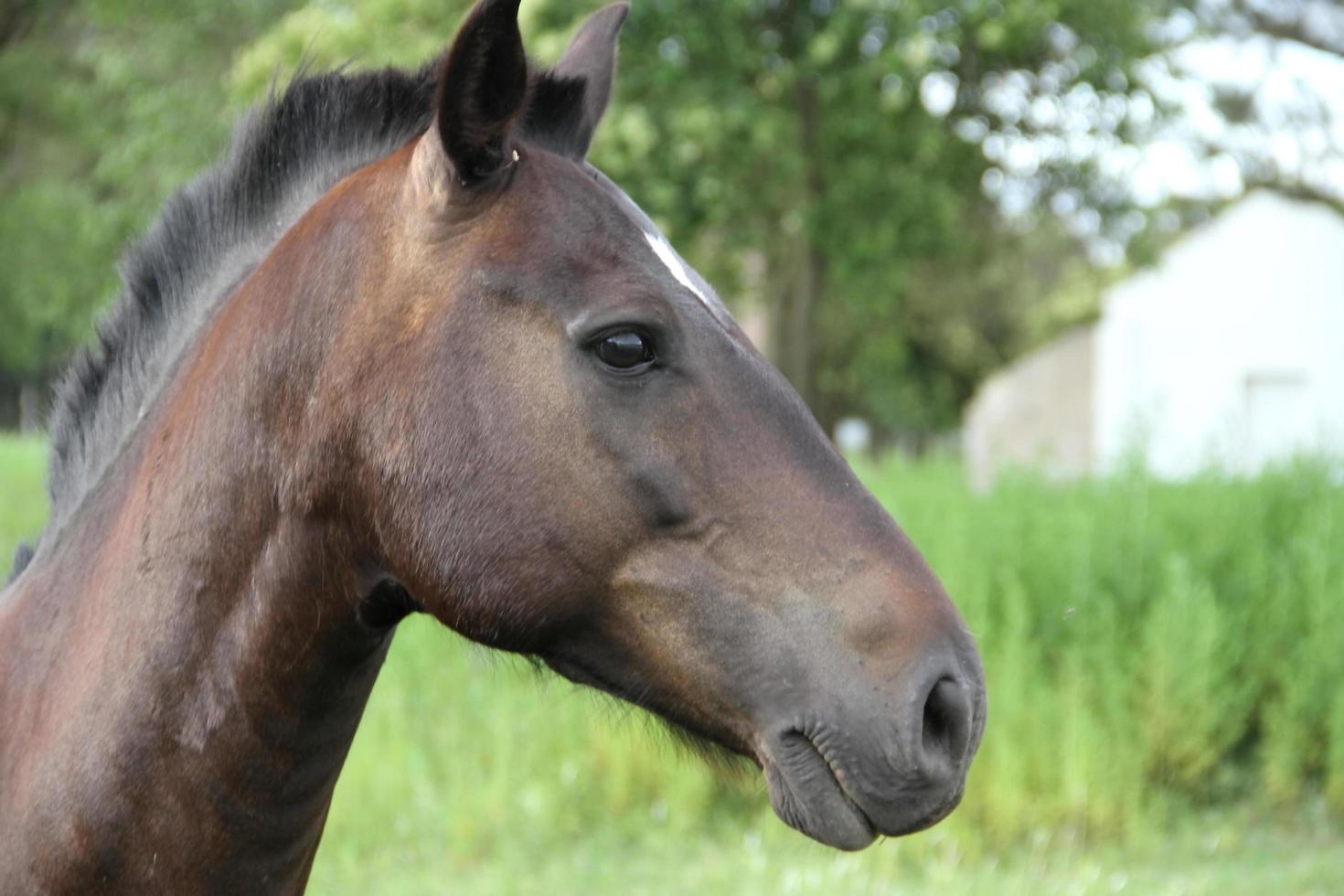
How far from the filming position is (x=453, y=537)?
186 centimetres

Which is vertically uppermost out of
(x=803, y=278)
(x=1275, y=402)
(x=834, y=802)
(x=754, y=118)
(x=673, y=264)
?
(x=673, y=264)

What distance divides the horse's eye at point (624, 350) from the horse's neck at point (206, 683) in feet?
1.48

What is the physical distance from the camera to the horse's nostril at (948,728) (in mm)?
1680

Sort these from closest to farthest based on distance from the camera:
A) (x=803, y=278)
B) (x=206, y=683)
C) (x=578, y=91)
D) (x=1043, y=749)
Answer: (x=206, y=683)
(x=578, y=91)
(x=1043, y=749)
(x=803, y=278)

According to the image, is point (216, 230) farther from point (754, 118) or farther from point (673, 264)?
point (754, 118)

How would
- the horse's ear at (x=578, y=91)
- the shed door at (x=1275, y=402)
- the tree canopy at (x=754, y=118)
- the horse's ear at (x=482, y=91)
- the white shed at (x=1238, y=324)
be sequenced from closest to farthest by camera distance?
the horse's ear at (x=482, y=91) < the horse's ear at (x=578, y=91) < the tree canopy at (x=754, y=118) < the shed door at (x=1275, y=402) < the white shed at (x=1238, y=324)

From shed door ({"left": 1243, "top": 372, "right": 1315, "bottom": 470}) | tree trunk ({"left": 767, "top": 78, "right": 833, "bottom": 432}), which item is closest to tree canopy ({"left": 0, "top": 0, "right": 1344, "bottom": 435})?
tree trunk ({"left": 767, "top": 78, "right": 833, "bottom": 432})

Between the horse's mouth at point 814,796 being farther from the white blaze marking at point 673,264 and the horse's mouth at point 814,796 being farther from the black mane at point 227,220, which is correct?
the black mane at point 227,220

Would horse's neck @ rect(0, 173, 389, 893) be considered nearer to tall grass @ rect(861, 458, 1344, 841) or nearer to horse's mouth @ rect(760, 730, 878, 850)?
horse's mouth @ rect(760, 730, 878, 850)

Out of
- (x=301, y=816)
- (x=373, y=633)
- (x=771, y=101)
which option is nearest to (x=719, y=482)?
(x=373, y=633)

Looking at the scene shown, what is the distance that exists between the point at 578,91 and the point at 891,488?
6515 mm

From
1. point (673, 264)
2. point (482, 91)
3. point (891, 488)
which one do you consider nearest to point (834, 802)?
point (673, 264)

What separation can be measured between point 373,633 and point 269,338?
0.47m

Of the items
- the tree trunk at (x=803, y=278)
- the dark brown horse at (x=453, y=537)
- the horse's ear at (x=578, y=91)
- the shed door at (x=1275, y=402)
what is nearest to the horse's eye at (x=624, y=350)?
the dark brown horse at (x=453, y=537)
